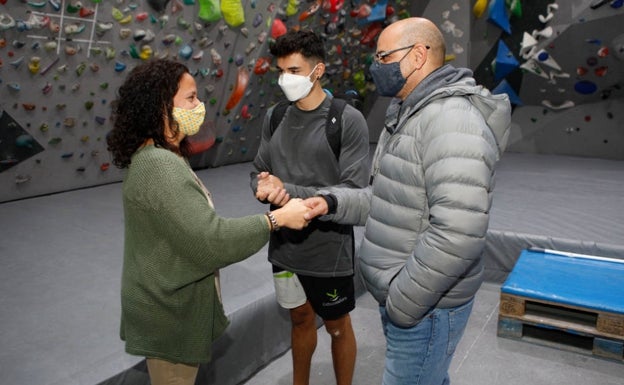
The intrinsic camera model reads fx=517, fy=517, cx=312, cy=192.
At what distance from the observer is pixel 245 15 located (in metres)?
4.54

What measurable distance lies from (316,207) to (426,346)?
503 millimetres

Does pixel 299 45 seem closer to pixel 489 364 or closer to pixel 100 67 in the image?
pixel 489 364

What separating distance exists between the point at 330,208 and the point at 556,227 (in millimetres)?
2367

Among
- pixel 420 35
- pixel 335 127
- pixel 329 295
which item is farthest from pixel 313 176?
pixel 420 35

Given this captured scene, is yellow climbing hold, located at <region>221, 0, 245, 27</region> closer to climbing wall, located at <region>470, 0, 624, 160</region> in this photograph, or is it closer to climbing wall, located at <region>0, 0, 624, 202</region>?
climbing wall, located at <region>0, 0, 624, 202</region>

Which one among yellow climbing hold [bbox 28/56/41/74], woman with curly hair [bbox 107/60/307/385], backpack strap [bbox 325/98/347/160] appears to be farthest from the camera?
yellow climbing hold [bbox 28/56/41/74]

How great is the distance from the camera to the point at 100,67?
154 inches

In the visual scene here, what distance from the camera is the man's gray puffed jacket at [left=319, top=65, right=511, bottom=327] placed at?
113 cm

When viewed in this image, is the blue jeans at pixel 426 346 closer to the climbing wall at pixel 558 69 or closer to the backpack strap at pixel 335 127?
the backpack strap at pixel 335 127

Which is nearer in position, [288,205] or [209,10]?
[288,205]

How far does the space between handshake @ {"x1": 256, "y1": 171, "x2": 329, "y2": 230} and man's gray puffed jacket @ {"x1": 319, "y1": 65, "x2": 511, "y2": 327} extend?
0.67 feet

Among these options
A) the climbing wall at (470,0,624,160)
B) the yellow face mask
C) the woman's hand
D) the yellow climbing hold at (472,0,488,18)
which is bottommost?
the climbing wall at (470,0,624,160)

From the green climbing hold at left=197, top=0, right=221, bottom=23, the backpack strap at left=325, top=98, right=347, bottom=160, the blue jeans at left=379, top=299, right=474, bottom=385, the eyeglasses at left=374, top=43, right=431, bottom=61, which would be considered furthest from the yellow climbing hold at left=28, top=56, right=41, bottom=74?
the blue jeans at left=379, top=299, right=474, bottom=385

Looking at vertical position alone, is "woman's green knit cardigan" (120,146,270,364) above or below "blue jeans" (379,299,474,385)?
above
